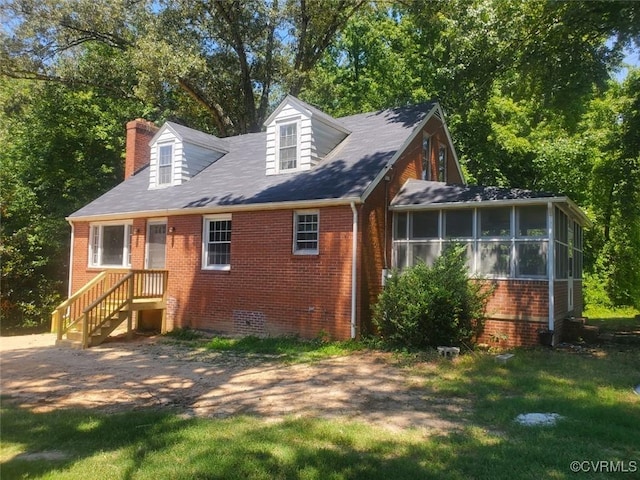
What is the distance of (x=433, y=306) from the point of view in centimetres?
1068

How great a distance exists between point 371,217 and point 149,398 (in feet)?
23.3

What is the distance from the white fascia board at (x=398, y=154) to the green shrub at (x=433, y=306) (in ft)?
7.29

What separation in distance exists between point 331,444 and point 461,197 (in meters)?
8.59

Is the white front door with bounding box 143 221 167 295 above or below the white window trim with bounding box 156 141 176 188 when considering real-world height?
below

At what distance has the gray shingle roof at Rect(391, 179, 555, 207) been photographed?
1169 centimetres

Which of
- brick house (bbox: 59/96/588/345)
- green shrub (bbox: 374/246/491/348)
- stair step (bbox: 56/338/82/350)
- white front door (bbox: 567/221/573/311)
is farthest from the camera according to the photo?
white front door (bbox: 567/221/573/311)

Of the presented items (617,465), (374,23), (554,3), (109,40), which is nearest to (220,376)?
(617,465)

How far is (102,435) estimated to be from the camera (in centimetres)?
561

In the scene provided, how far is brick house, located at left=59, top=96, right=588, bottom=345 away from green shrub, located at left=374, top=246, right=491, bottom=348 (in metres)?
0.84

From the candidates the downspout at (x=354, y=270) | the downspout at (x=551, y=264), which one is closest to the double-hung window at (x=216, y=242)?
the downspout at (x=354, y=270)

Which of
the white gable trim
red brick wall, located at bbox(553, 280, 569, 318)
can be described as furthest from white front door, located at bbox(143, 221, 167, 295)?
red brick wall, located at bbox(553, 280, 569, 318)

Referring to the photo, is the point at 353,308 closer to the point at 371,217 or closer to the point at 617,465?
the point at 371,217

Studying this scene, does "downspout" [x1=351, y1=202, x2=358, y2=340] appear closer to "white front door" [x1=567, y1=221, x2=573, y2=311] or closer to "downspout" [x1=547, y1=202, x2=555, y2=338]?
"downspout" [x1=547, y1=202, x2=555, y2=338]

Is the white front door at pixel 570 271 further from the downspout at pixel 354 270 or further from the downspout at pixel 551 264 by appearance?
the downspout at pixel 354 270
